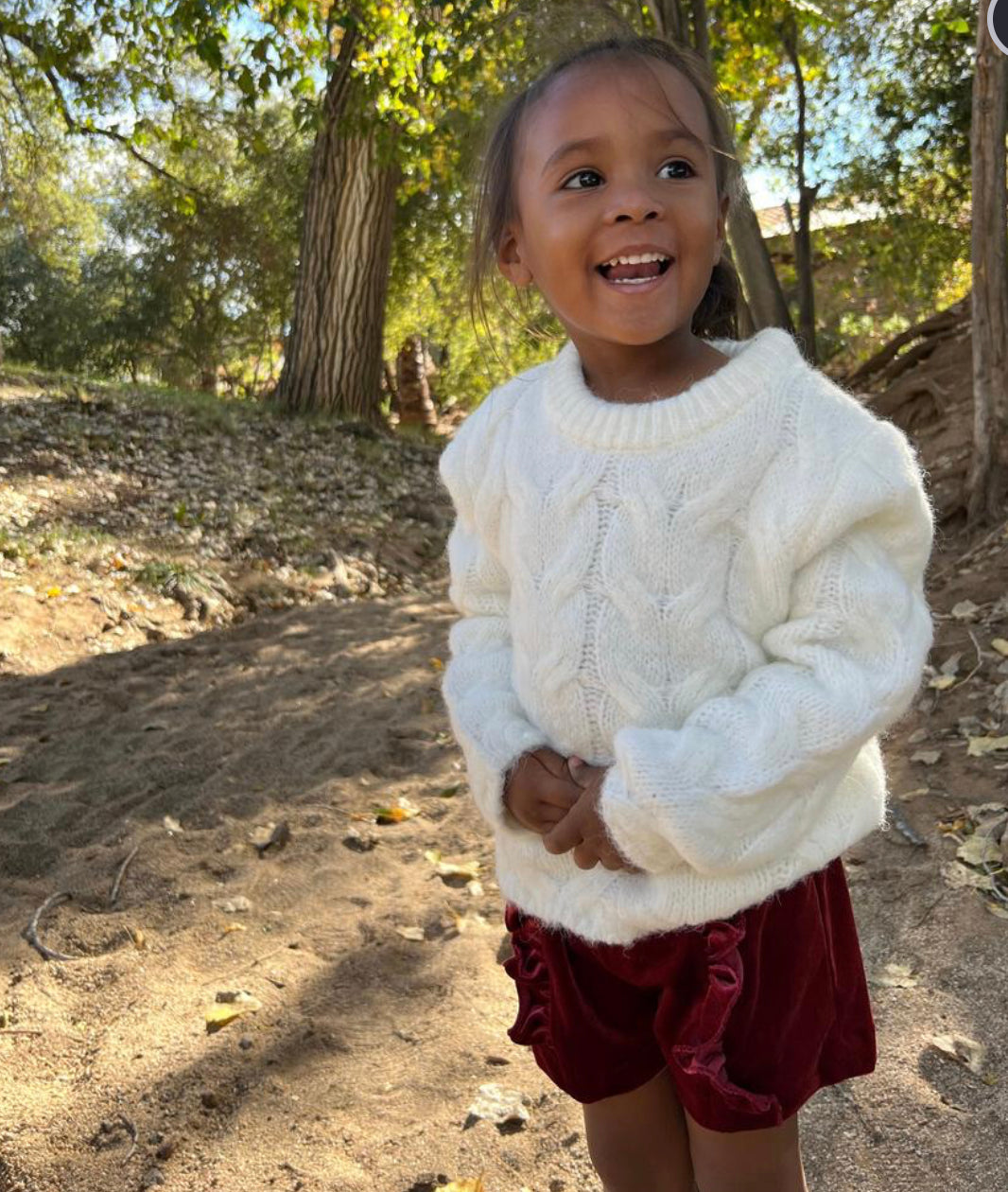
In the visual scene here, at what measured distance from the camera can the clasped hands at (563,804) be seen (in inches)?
56.7

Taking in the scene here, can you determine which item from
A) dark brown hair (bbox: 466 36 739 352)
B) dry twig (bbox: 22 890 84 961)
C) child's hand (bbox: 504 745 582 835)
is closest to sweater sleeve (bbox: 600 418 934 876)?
child's hand (bbox: 504 745 582 835)

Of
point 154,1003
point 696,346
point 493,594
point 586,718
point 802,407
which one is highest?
point 696,346

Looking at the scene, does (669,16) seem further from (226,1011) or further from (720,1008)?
(720,1008)

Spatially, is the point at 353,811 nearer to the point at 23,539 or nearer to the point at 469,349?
the point at 23,539

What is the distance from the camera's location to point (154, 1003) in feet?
9.46

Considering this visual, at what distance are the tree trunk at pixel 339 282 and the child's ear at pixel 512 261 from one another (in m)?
9.32

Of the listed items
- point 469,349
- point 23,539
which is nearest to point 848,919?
point 23,539

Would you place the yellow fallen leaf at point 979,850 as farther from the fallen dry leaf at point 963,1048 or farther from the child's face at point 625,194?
the child's face at point 625,194

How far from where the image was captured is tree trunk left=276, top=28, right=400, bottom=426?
1098cm

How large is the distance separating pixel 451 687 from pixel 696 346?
0.59 meters

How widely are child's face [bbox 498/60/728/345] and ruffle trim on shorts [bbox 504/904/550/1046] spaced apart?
0.81 m

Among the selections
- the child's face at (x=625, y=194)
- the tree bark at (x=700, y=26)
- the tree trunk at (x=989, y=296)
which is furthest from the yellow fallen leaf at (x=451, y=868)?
the tree bark at (x=700, y=26)

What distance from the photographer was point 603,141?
57.9 inches

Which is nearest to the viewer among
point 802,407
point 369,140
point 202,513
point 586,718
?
point 802,407
